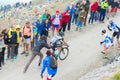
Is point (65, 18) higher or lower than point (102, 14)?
lower

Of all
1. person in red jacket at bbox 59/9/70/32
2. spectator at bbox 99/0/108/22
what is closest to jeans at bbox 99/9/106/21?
spectator at bbox 99/0/108/22

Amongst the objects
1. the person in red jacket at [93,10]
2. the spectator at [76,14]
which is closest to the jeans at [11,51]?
the spectator at [76,14]

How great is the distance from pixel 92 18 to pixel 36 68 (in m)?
8.32

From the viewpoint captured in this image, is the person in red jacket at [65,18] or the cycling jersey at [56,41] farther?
the person in red jacket at [65,18]

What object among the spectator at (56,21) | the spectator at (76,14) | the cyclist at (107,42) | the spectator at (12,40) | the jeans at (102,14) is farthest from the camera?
the jeans at (102,14)

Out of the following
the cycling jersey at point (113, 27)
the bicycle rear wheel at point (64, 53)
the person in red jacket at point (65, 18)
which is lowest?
the bicycle rear wheel at point (64, 53)

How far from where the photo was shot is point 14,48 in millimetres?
21938

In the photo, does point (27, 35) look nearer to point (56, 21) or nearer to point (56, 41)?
point (56, 41)

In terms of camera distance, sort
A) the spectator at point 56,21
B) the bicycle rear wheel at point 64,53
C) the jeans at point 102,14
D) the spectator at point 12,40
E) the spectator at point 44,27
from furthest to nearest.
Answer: the jeans at point 102,14 → the spectator at point 56,21 → the spectator at point 44,27 → the spectator at point 12,40 → the bicycle rear wheel at point 64,53

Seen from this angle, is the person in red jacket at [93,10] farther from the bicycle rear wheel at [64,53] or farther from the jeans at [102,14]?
the bicycle rear wheel at [64,53]

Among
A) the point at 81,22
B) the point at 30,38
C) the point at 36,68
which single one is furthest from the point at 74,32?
the point at 36,68

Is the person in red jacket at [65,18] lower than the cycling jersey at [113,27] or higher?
higher

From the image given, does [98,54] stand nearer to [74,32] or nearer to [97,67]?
[97,67]

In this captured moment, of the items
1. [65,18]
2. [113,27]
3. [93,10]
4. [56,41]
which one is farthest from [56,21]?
[93,10]
